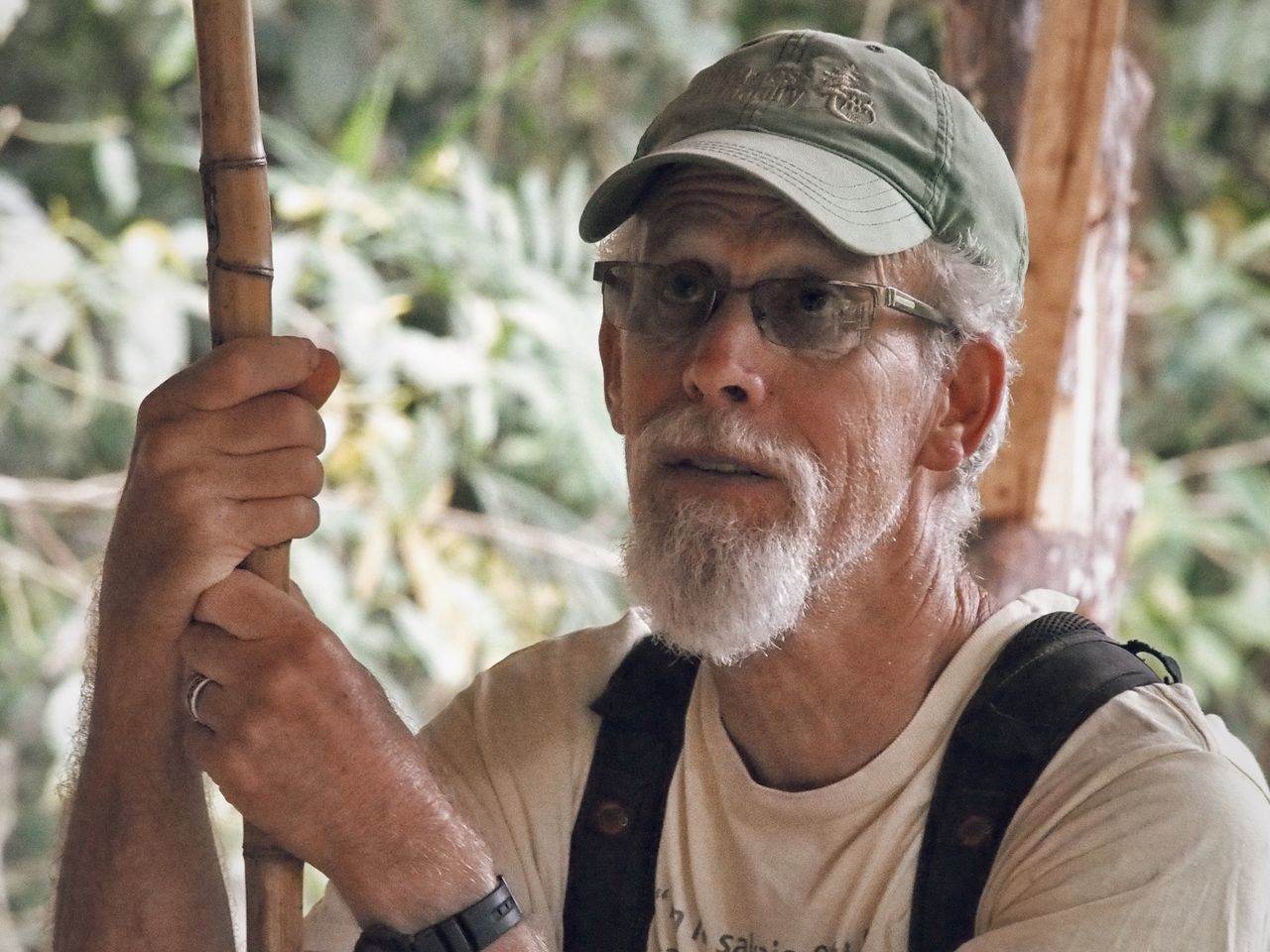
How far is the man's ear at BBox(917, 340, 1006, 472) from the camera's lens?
1624mm

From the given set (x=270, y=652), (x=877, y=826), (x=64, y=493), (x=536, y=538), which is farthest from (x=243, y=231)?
(x=536, y=538)

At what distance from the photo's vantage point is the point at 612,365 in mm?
1796

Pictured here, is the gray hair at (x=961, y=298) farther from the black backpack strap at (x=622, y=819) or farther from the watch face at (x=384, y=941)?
the watch face at (x=384, y=941)

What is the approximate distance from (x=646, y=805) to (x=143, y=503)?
59 cm

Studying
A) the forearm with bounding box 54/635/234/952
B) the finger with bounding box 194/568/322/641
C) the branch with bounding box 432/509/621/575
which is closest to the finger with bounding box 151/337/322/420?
the finger with bounding box 194/568/322/641

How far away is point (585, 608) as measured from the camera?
387 cm

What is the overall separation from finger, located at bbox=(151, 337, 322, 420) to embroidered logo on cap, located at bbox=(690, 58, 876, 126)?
0.53 meters

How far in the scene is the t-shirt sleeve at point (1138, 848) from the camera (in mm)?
1263

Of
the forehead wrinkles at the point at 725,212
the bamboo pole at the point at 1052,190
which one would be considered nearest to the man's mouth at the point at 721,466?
the forehead wrinkles at the point at 725,212

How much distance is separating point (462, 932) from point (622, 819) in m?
0.26

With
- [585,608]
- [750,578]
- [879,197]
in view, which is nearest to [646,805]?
[750,578]

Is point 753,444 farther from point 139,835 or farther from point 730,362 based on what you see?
point 139,835

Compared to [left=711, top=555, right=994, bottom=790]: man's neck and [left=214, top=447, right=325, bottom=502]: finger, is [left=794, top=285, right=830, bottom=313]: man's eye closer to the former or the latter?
[left=711, top=555, right=994, bottom=790]: man's neck

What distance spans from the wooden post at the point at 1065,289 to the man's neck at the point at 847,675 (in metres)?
0.68
